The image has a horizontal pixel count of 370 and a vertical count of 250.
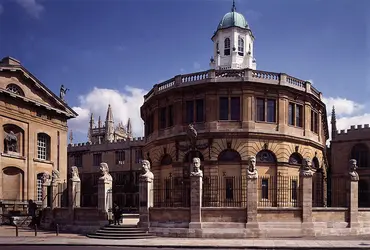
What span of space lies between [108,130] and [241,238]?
7163 cm

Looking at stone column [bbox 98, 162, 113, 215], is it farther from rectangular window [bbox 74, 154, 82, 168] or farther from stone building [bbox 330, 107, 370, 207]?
rectangular window [bbox 74, 154, 82, 168]

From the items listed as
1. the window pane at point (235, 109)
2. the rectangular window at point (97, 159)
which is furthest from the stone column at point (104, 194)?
the rectangular window at point (97, 159)

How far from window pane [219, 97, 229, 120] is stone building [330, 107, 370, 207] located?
26142 mm

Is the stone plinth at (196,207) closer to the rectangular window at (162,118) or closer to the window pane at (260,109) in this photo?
the window pane at (260,109)

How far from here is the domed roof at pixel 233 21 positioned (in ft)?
186

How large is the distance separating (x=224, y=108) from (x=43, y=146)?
19958 mm

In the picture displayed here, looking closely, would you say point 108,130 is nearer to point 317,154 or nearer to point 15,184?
point 15,184

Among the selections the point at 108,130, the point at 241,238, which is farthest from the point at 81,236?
the point at 108,130

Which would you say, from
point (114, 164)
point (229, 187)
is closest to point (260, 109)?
point (229, 187)

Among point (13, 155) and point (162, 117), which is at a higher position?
point (162, 117)

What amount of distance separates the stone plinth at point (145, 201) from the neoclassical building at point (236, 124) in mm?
7609

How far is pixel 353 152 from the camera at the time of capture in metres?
57.2

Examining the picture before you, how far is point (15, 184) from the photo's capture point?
40.6 metres

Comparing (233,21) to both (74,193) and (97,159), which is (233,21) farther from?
(74,193)
